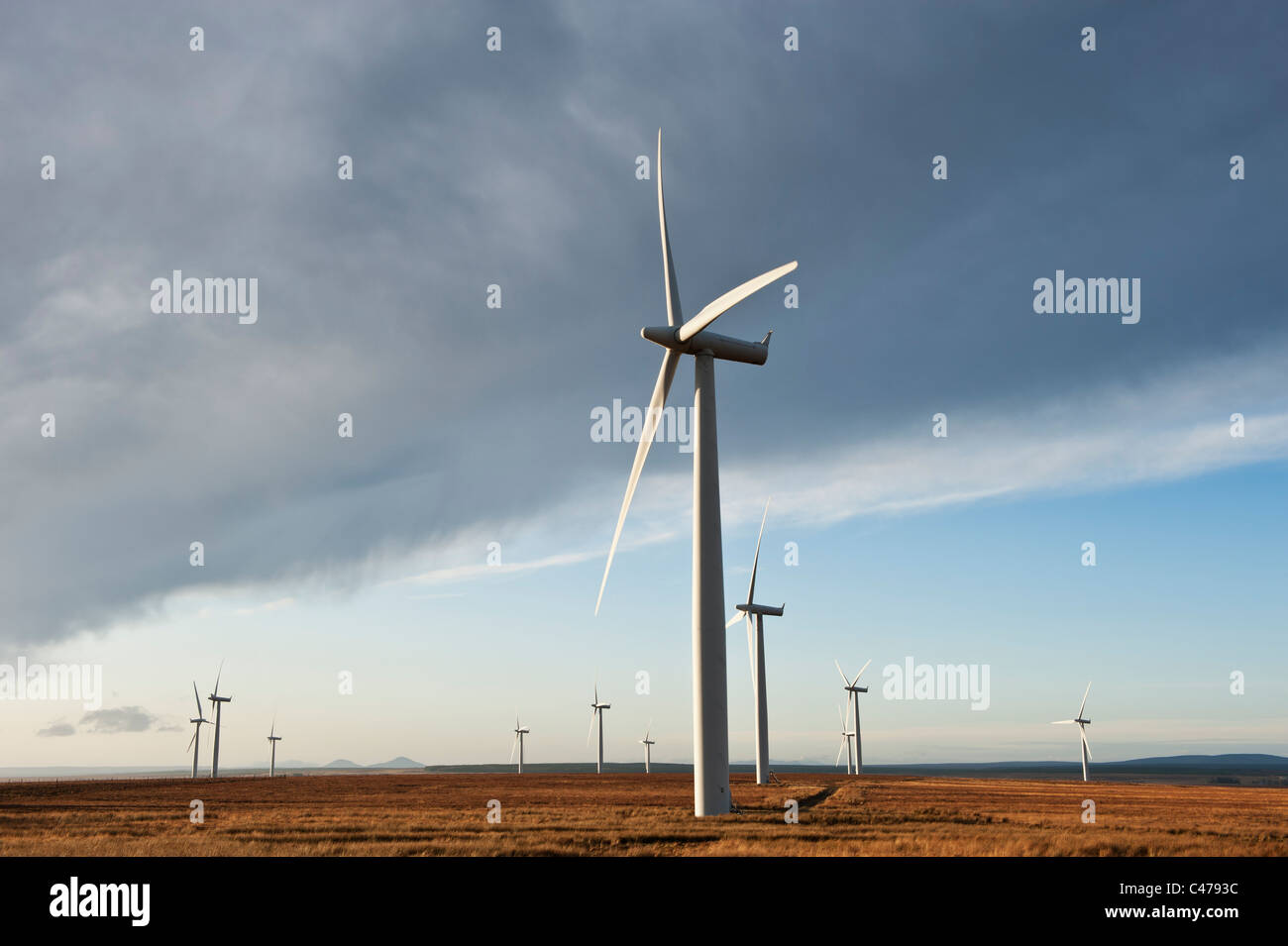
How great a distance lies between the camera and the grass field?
78.0 ft

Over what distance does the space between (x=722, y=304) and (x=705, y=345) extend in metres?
1.91

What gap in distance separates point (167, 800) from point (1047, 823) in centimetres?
5484

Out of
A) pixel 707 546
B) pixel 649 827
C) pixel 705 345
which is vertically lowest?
pixel 649 827

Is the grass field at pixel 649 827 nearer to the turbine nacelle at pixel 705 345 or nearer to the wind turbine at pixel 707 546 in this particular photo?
the wind turbine at pixel 707 546

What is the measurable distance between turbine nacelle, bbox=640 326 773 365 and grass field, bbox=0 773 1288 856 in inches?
735

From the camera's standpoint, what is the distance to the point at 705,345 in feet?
123

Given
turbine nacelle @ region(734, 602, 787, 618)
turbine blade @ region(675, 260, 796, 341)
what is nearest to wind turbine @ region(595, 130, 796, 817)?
turbine blade @ region(675, 260, 796, 341)

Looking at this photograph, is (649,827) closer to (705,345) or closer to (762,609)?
(705,345)

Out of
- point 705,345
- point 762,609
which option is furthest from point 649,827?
point 762,609

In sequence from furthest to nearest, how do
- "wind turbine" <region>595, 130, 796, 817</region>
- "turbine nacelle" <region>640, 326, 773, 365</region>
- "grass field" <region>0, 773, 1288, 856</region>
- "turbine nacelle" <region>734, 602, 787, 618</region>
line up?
"turbine nacelle" <region>734, 602, 787, 618</region>
"turbine nacelle" <region>640, 326, 773, 365</region>
"wind turbine" <region>595, 130, 796, 817</region>
"grass field" <region>0, 773, 1288, 856</region>

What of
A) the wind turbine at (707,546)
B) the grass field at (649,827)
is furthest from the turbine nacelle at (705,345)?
the grass field at (649,827)

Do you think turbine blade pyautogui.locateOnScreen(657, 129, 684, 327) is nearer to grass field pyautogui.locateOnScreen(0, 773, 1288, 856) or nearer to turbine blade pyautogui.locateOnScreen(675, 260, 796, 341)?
turbine blade pyautogui.locateOnScreen(675, 260, 796, 341)
